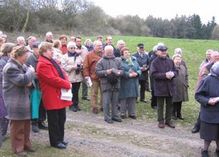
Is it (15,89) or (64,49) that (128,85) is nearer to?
(64,49)

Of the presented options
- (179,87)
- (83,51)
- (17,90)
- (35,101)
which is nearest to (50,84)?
(35,101)

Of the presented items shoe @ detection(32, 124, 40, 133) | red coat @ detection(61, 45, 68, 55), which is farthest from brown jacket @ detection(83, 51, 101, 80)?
shoe @ detection(32, 124, 40, 133)

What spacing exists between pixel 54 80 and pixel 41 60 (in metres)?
0.48

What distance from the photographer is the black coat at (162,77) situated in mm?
11180

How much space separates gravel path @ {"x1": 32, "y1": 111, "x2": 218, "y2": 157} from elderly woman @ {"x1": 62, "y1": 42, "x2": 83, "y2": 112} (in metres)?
0.75

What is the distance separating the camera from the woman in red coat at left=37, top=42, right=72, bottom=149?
816cm

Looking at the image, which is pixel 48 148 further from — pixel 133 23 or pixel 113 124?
pixel 133 23

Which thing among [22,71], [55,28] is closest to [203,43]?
[55,28]

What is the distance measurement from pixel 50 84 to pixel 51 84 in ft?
0.07

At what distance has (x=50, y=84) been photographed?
822cm

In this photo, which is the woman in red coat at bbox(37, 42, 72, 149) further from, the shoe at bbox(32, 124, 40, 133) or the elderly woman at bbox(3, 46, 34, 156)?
the shoe at bbox(32, 124, 40, 133)

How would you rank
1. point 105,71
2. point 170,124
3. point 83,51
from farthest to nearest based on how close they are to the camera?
point 83,51 → point 170,124 → point 105,71

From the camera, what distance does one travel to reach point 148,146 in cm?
962

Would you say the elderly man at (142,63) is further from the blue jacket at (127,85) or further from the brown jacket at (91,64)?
the brown jacket at (91,64)
